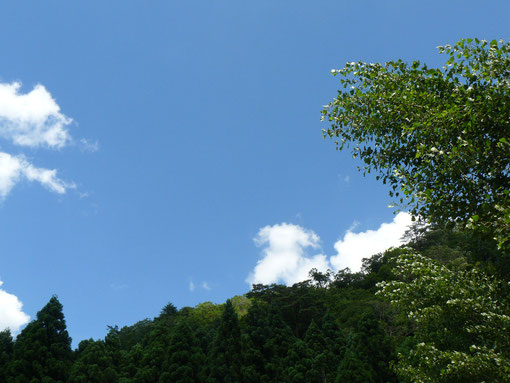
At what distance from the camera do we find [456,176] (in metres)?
8.20

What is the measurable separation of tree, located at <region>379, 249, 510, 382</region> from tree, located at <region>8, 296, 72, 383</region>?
26.8 metres

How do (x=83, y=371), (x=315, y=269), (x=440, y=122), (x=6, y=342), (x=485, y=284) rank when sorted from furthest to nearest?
(x=315, y=269), (x=6, y=342), (x=83, y=371), (x=485, y=284), (x=440, y=122)

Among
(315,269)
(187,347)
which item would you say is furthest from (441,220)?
(315,269)

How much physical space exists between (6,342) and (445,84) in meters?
39.3

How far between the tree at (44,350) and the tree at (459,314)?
1053 inches

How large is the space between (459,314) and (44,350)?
97.8 feet

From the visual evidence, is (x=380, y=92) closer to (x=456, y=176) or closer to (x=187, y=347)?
(x=456, y=176)

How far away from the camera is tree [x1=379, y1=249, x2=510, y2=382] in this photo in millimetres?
9055

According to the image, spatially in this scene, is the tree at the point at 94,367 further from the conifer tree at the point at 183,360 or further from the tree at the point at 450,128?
the tree at the point at 450,128

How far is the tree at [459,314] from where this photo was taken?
29.7 ft

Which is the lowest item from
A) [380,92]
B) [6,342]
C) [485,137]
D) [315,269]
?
[485,137]

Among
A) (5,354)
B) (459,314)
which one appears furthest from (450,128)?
(5,354)

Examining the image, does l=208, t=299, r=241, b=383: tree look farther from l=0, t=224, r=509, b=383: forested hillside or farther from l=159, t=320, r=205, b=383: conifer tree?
l=159, t=320, r=205, b=383: conifer tree

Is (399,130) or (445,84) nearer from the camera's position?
(445,84)
